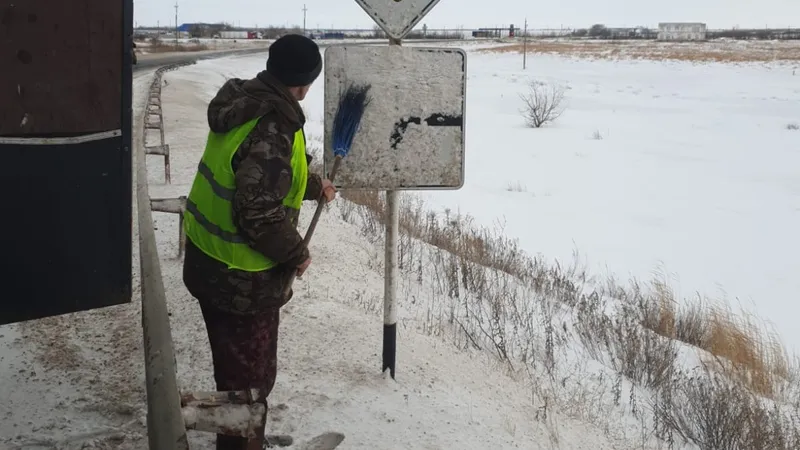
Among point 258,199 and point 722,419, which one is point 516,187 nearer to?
point 722,419

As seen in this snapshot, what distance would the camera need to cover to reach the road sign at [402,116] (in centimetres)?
365

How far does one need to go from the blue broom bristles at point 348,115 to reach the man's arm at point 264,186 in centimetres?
88

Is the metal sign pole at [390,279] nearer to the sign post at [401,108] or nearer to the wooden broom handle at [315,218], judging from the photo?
the sign post at [401,108]

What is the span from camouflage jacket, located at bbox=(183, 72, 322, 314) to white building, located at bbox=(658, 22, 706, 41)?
120 m

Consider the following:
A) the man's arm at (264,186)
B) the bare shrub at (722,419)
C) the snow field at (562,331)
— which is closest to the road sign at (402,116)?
the man's arm at (264,186)

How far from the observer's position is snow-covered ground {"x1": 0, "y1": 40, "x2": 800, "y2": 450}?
366cm

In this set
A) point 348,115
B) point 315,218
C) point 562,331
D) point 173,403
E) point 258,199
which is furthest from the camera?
point 562,331

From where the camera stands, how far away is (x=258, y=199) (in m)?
2.64

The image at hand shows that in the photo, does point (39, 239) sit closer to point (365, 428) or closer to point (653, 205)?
point (365, 428)

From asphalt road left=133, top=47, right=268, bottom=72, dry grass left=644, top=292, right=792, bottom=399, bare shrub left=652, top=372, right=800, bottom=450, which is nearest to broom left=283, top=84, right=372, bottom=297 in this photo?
bare shrub left=652, top=372, right=800, bottom=450

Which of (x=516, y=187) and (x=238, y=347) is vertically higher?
(x=516, y=187)

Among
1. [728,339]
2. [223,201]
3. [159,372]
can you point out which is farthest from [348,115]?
[728,339]

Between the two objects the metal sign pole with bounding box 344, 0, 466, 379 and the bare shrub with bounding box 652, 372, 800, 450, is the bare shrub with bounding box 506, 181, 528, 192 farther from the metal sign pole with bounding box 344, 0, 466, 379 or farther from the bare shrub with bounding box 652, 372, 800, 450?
the metal sign pole with bounding box 344, 0, 466, 379

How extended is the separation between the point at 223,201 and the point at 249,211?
154 millimetres
